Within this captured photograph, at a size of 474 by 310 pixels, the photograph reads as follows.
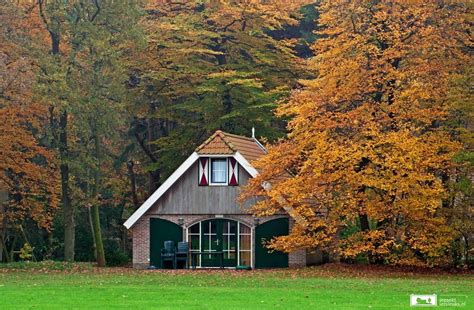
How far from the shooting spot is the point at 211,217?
40469mm

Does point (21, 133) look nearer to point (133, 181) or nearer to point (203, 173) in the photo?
point (203, 173)

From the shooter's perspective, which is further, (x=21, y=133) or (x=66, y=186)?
(x=66, y=186)

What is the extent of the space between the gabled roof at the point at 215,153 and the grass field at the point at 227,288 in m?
3.50

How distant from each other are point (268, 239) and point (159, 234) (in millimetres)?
4729

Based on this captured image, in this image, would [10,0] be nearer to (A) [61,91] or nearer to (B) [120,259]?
(A) [61,91]

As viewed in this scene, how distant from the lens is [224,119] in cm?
4522

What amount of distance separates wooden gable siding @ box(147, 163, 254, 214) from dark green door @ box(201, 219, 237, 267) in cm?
61

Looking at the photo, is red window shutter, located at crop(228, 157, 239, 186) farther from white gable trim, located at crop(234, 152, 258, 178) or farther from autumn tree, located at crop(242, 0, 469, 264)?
autumn tree, located at crop(242, 0, 469, 264)

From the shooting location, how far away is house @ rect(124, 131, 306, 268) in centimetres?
4003

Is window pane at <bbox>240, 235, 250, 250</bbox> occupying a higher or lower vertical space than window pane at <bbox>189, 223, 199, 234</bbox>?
lower

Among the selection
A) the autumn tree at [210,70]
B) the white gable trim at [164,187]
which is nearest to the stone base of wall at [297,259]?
the white gable trim at [164,187]

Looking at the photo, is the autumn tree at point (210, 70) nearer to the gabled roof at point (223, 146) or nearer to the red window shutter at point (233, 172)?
the gabled roof at point (223, 146)

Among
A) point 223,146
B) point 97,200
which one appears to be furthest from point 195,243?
point 97,200

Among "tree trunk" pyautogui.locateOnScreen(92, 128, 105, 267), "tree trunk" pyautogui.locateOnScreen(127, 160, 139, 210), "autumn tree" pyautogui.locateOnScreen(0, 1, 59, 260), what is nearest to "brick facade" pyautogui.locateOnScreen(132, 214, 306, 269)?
"tree trunk" pyautogui.locateOnScreen(92, 128, 105, 267)
